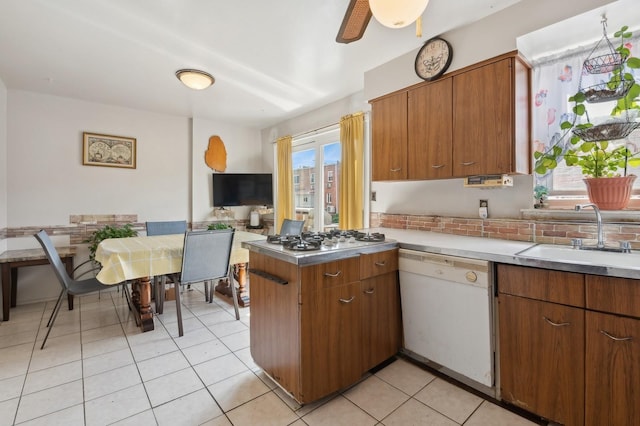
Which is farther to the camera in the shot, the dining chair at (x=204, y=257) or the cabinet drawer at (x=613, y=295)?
the dining chair at (x=204, y=257)

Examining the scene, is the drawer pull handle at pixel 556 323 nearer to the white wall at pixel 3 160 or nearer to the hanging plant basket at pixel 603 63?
the hanging plant basket at pixel 603 63

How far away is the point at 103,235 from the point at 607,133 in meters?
4.78

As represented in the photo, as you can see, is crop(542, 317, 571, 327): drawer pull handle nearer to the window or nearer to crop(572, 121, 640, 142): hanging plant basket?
crop(572, 121, 640, 142): hanging plant basket

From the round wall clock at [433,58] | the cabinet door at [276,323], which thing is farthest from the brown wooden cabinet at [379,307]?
the round wall clock at [433,58]

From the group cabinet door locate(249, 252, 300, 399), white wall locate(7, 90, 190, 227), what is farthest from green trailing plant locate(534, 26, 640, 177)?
white wall locate(7, 90, 190, 227)

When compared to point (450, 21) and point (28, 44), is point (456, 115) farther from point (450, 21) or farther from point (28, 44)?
point (28, 44)

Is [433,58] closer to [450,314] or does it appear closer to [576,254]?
[576,254]

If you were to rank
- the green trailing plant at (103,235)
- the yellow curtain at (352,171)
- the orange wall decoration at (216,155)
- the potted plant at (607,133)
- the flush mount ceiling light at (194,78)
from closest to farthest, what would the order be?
the potted plant at (607,133) < the flush mount ceiling light at (194,78) < the yellow curtain at (352,171) < the green trailing plant at (103,235) < the orange wall decoration at (216,155)

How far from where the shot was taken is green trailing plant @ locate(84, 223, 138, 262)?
12.0 feet

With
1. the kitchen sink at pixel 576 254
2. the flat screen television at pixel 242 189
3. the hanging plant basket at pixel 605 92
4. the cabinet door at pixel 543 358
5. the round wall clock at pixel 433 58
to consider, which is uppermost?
the round wall clock at pixel 433 58

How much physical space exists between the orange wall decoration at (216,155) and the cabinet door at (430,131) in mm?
3393

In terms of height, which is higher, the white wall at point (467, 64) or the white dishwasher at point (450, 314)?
the white wall at point (467, 64)

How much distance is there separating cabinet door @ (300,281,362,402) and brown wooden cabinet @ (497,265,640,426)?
0.80 metres

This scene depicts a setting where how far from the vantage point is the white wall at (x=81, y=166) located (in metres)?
3.48
